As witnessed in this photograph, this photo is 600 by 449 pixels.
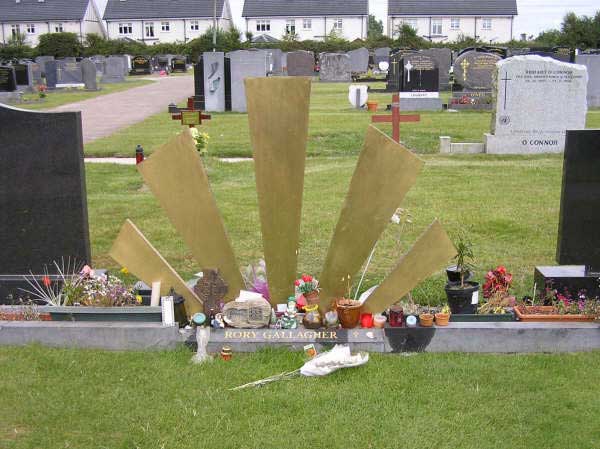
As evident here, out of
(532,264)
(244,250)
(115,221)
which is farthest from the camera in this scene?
(115,221)

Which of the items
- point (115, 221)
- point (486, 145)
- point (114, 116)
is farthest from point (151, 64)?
point (115, 221)

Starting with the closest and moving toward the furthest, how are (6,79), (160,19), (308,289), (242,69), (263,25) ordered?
(308,289) → (242,69) → (6,79) → (263,25) → (160,19)

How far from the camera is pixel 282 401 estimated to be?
437 centimetres

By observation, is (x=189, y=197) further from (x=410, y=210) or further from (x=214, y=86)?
(x=214, y=86)

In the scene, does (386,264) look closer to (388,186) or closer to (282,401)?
(388,186)

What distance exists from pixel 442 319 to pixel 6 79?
2727 cm

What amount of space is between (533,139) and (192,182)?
11186 millimetres

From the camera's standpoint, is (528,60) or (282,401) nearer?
(282,401)

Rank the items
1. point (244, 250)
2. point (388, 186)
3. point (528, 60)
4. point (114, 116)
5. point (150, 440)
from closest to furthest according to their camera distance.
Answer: point (150, 440) → point (388, 186) → point (244, 250) → point (528, 60) → point (114, 116)

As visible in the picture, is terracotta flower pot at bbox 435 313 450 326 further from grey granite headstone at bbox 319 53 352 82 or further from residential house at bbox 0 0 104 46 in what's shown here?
residential house at bbox 0 0 104 46

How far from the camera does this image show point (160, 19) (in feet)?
245

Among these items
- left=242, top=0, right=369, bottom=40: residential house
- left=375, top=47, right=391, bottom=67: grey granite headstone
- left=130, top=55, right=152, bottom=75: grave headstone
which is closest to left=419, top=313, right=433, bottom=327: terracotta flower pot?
left=375, top=47, right=391, bottom=67: grey granite headstone

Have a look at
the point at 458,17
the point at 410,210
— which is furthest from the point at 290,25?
the point at 410,210

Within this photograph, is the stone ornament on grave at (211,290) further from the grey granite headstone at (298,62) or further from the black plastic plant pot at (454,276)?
the grey granite headstone at (298,62)
